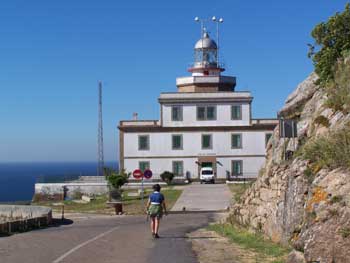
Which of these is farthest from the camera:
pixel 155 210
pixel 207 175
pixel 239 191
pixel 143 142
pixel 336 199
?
pixel 143 142

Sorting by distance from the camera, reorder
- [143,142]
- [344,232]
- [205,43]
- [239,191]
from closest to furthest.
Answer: [344,232]
[239,191]
[143,142]
[205,43]

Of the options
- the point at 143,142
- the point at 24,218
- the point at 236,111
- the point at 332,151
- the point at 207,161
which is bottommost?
the point at 24,218

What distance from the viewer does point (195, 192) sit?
148 feet

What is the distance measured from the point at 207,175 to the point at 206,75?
1152 centimetres

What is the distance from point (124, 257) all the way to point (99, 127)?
7086 centimetres

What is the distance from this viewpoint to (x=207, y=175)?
57.2m

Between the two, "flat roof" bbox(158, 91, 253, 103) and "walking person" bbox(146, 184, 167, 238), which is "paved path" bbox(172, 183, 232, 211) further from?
"walking person" bbox(146, 184, 167, 238)

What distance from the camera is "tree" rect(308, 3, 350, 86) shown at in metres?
18.6

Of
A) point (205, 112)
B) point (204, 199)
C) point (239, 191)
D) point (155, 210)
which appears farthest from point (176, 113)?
point (155, 210)

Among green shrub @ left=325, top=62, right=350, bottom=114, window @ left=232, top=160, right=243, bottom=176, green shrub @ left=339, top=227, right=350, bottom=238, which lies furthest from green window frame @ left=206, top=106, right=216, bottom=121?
green shrub @ left=339, top=227, right=350, bottom=238

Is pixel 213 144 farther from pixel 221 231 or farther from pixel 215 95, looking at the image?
pixel 221 231

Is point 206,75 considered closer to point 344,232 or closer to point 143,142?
point 143,142

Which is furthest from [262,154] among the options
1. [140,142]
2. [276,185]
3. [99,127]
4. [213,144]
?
[276,185]

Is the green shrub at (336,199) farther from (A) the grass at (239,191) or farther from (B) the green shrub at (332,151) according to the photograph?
(A) the grass at (239,191)
